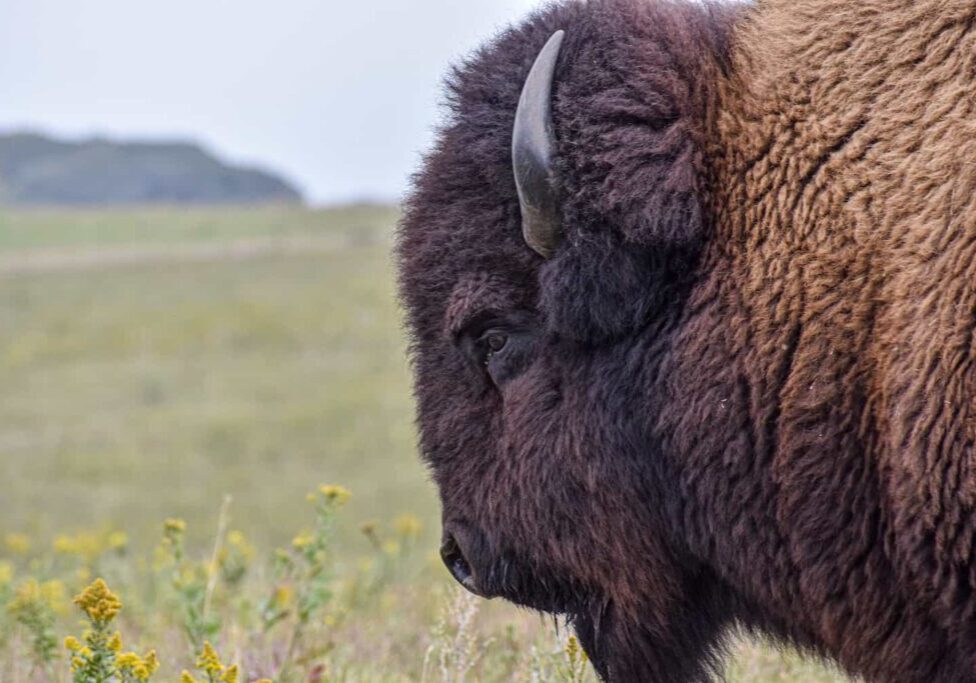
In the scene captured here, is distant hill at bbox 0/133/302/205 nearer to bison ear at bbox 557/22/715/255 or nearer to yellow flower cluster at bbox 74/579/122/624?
yellow flower cluster at bbox 74/579/122/624

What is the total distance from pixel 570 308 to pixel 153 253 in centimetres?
4293

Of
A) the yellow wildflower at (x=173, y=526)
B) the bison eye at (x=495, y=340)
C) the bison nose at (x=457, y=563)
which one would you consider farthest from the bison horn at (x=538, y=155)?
the yellow wildflower at (x=173, y=526)

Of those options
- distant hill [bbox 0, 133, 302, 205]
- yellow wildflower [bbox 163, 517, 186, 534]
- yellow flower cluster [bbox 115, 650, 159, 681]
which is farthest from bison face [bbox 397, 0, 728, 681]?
distant hill [bbox 0, 133, 302, 205]

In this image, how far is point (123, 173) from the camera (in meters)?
86.0

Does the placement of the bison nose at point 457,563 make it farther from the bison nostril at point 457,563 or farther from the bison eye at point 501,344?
the bison eye at point 501,344

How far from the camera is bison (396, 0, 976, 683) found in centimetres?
262

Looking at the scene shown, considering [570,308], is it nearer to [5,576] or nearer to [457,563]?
[457,563]

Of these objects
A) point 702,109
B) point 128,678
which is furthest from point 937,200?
point 128,678

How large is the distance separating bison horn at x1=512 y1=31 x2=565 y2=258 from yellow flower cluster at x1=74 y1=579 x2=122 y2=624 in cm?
130

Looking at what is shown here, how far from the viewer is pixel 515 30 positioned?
10.6ft

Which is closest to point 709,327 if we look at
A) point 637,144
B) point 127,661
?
point 637,144

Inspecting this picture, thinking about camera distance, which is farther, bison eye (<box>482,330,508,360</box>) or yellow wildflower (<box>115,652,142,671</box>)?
bison eye (<box>482,330,508,360</box>)

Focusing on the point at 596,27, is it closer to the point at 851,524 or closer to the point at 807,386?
the point at 807,386

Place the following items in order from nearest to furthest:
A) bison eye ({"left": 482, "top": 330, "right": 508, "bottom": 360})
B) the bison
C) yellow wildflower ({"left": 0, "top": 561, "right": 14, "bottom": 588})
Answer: the bison → bison eye ({"left": 482, "top": 330, "right": 508, "bottom": 360}) → yellow wildflower ({"left": 0, "top": 561, "right": 14, "bottom": 588})
